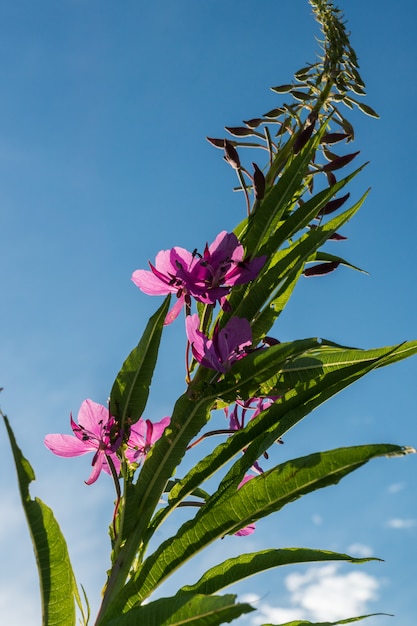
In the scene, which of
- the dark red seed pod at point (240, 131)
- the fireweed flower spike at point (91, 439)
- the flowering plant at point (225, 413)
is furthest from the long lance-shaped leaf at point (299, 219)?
the fireweed flower spike at point (91, 439)

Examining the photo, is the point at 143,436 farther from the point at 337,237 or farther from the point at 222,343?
the point at 337,237

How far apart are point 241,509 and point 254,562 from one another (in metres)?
0.14

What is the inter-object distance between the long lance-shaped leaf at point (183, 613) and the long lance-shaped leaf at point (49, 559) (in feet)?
0.75

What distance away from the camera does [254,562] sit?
6.04ft

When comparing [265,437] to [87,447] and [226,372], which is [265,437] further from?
[87,447]

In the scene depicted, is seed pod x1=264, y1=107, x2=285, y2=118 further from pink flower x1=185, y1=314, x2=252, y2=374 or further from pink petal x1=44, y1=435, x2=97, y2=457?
Answer: pink petal x1=44, y1=435, x2=97, y2=457

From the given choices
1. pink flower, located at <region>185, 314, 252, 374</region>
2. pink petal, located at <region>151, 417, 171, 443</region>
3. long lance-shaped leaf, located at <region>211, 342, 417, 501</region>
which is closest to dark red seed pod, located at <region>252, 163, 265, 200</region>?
pink flower, located at <region>185, 314, 252, 374</region>

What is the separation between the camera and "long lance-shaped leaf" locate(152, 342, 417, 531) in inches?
79.5

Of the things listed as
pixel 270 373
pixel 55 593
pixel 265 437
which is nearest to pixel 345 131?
pixel 270 373

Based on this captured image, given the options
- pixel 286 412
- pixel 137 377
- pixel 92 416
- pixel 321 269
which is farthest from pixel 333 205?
pixel 92 416

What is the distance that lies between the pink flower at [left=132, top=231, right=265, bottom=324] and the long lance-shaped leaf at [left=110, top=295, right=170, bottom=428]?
0.16 meters

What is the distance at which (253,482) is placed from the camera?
187cm

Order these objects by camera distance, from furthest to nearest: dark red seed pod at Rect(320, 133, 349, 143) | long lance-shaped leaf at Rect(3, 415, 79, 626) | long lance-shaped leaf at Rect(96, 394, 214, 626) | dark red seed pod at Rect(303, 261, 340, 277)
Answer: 1. dark red seed pod at Rect(320, 133, 349, 143)
2. dark red seed pod at Rect(303, 261, 340, 277)
3. long lance-shaped leaf at Rect(96, 394, 214, 626)
4. long lance-shaped leaf at Rect(3, 415, 79, 626)

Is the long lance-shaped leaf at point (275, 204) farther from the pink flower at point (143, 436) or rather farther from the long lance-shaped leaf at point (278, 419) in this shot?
the pink flower at point (143, 436)
